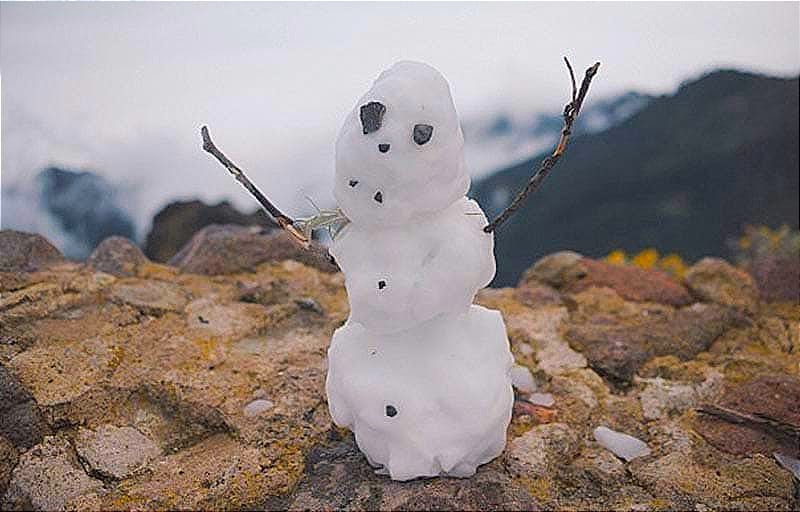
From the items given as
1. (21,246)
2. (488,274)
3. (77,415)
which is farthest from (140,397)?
(488,274)

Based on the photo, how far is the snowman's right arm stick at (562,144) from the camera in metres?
0.97

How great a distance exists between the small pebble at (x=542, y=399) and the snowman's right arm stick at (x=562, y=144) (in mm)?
432

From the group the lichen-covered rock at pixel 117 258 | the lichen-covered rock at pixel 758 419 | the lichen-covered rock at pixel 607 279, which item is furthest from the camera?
the lichen-covered rock at pixel 607 279

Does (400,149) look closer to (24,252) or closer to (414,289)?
(414,289)

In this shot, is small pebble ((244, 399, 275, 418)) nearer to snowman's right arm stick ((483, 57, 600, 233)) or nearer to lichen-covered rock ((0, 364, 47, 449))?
lichen-covered rock ((0, 364, 47, 449))

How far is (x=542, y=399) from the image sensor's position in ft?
4.53

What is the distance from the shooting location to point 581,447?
4.02ft

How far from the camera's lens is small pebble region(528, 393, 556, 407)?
1361mm

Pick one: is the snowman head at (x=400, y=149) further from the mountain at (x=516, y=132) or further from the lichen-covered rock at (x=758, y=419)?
the mountain at (x=516, y=132)

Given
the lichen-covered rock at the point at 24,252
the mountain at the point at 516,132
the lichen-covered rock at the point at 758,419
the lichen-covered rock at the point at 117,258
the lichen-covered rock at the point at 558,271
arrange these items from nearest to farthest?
the lichen-covered rock at the point at 758,419
the lichen-covered rock at the point at 24,252
the lichen-covered rock at the point at 117,258
the lichen-covered rock at the point at 558,271
the mountain at the point at 516,132

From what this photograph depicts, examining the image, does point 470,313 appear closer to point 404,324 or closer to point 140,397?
point 404,324

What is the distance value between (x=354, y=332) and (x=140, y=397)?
44 cm

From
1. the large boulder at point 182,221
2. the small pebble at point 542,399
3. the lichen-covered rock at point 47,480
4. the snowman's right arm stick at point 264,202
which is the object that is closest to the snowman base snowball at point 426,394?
the snowman's right arm stick at point 264,202

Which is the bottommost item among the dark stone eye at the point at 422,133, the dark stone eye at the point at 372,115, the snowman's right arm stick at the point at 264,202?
the snowman's right arm stick at the point at 264,202
